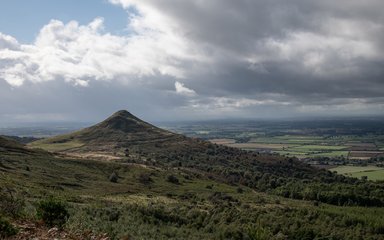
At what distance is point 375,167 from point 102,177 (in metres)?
142

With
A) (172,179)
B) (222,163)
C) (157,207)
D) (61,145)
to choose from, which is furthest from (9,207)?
(61,145)

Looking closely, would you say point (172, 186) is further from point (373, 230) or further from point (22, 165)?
point (373, 230)

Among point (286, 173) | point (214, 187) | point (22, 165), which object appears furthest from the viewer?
point (286, 173)

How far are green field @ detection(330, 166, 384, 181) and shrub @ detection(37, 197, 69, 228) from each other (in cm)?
14198

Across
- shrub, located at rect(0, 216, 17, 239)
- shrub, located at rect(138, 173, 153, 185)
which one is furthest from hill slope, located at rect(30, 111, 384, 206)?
shrub, located at rect(0, 216, 17, 239)

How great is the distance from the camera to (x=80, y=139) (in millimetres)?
185875

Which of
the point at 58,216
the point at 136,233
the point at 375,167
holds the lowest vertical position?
the point at 375,167

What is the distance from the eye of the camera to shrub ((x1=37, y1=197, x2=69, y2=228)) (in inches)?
966

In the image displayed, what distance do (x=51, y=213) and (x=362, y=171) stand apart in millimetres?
162845

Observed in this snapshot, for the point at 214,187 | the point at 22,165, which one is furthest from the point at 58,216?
the point at 214,187

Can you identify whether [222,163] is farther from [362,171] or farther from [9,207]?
[9,207]

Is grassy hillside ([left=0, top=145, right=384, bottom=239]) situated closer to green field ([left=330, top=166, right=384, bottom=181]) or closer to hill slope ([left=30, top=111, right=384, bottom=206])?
hill slope ([left=30, top=111, right=384, bottom=206])

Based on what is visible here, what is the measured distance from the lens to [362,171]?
16538 cm

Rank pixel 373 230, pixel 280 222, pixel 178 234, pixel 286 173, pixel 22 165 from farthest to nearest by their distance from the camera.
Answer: pixel 286 173 < pixel 22 165 < pixel 373 230 < pixel 280 222 < pixel 178 234
